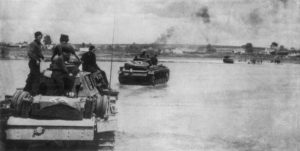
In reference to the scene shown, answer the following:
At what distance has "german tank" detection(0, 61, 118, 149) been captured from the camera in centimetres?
684

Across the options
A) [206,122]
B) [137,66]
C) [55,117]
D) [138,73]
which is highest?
[55,117]

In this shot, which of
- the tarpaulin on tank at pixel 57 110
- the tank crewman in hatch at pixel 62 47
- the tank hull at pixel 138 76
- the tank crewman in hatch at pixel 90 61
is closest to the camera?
the tarpaulin on tank at pixel 57 110

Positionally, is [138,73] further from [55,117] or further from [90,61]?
[55,117]

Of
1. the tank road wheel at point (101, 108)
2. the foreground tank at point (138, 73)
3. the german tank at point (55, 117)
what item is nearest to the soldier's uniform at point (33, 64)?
the german tank at point (55, 117)

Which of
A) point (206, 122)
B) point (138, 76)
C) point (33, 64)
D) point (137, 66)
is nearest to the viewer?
point (33, 64)

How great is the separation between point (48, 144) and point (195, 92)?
32.9 ft

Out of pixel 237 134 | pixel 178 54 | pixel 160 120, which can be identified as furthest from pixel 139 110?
pixel 178 54

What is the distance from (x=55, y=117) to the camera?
7.15m

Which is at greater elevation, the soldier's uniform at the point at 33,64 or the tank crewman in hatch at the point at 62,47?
the tank crewman in hatch at the point at 62,47

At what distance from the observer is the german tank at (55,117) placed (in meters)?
6.84

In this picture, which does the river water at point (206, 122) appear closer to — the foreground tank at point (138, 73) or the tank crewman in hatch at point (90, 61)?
the tank crewman in hatch at point (90, 61)

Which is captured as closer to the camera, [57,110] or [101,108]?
[57,110]

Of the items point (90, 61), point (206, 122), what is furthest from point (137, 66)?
point (206, 122)

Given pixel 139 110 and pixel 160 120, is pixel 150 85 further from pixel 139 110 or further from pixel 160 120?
pixel 160 120
